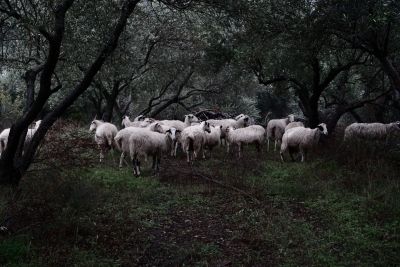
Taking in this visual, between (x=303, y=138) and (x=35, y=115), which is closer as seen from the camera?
(x=35, y=115)

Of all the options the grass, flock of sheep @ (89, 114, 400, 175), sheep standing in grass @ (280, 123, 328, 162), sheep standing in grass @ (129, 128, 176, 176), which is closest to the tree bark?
the grass

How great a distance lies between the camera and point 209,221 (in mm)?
9594

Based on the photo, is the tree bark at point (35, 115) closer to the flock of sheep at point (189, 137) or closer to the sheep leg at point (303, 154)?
the flock of sheep at point (189, 137)

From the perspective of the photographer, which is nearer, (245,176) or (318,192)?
(318,192)

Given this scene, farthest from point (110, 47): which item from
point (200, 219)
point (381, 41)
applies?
point (381, 41)

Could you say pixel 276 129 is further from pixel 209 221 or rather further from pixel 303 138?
pixel 209 221

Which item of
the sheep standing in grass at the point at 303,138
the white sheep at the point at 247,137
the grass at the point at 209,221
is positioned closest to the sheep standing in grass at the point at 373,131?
the sheep standing in grass at the point at 303,138

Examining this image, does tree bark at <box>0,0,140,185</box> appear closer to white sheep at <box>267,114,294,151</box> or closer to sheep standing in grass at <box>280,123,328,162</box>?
sheep standing in grass at <box>280,123,328,162</box>

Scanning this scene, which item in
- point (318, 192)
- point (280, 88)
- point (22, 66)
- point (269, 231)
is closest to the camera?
point (269, 231)

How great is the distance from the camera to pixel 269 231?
28.5 feet

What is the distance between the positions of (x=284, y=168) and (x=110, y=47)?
7.99 metres

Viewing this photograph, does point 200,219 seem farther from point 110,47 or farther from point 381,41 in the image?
point 381,41

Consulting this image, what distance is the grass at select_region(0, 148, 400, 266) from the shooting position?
24.1ft

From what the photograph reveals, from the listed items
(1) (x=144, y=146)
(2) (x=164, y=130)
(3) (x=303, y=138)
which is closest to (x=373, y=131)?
(3) (x=303, y=138)
